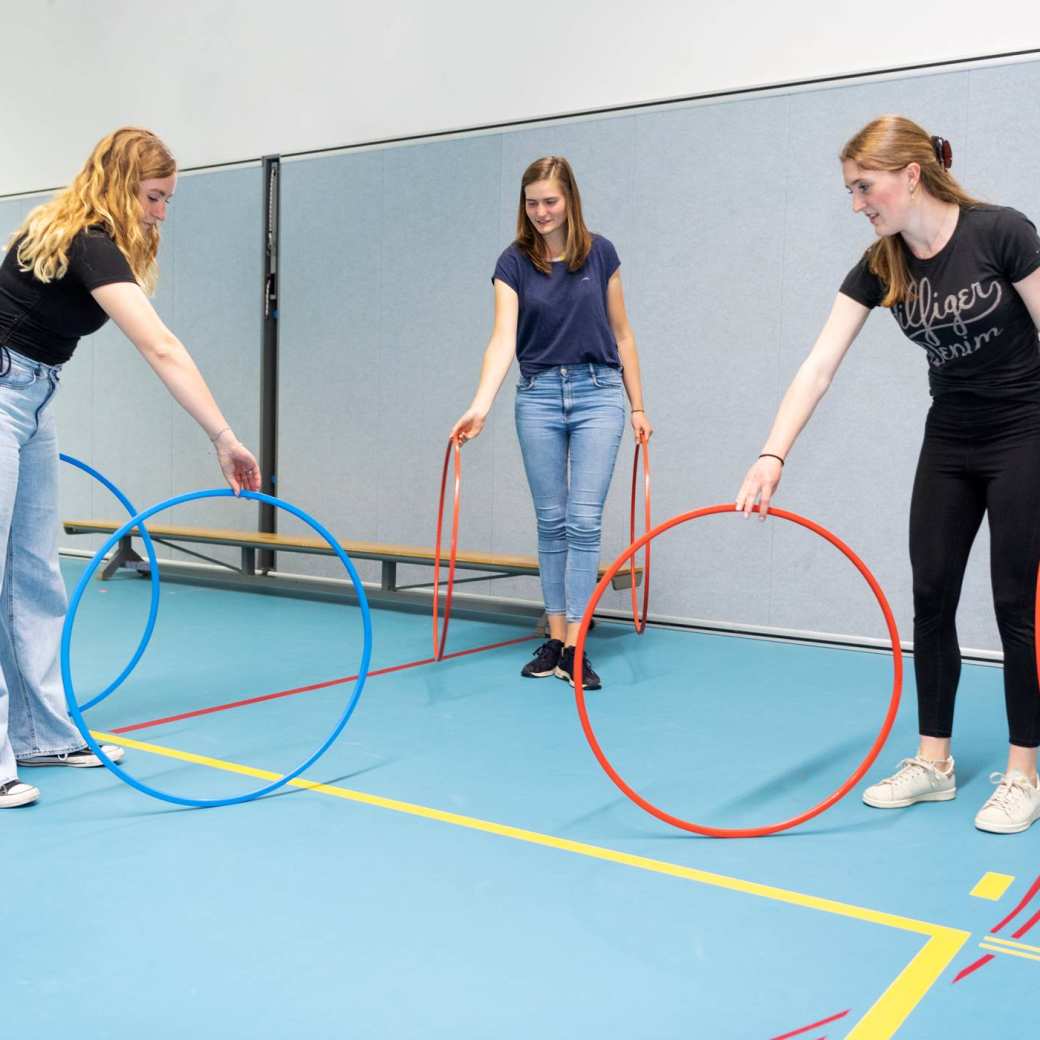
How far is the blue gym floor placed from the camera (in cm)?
176

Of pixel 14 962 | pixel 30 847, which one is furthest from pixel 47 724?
pixel 14 962

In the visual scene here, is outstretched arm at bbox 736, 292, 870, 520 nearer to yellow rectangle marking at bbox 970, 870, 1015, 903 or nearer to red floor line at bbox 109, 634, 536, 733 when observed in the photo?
yellow rectangle marking at bbox 970, 870, 1015, 903

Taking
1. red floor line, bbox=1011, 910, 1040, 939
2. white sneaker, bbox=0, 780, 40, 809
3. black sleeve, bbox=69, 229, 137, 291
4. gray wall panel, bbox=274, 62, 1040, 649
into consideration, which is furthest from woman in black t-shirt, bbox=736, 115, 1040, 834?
gray wall panel, bbox=274, 62, 1040, 649

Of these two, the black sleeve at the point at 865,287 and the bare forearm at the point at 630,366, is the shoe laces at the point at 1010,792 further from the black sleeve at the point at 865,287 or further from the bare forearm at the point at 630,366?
the bare forearm at the point at 630,366

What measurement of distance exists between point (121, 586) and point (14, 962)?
15.0ft

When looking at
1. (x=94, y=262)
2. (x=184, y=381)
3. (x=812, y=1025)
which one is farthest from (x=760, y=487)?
(x=94, y=262)

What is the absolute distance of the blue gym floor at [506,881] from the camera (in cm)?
176

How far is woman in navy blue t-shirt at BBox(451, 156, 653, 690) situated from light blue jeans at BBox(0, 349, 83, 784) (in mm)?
1498

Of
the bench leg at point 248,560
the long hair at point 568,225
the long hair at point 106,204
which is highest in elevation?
the long hair at point 568,225

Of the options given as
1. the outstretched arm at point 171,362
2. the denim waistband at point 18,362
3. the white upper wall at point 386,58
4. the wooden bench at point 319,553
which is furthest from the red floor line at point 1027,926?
the white upper wall at point 386,58

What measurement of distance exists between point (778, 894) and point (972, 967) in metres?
0.39

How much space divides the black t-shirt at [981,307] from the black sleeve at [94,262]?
1.69m

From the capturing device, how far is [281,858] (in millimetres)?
2365

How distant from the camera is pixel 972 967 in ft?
6.28
